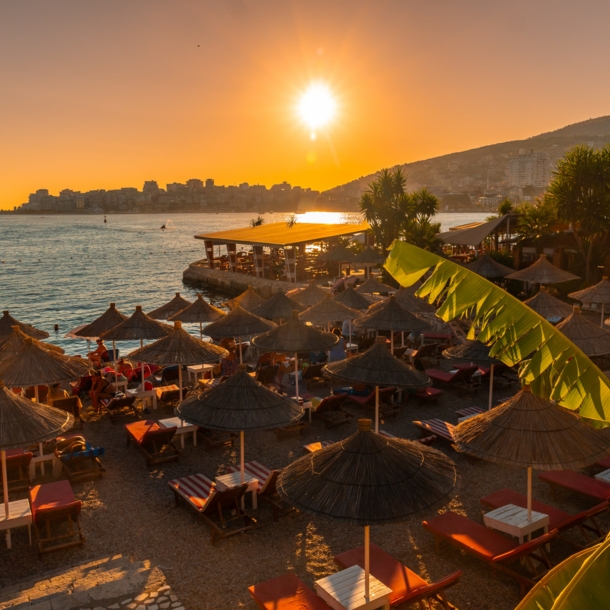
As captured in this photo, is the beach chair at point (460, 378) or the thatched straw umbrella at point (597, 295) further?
the thatched straw umbrella at point (597, 295)

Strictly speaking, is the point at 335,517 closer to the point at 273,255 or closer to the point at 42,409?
the point at 42,409

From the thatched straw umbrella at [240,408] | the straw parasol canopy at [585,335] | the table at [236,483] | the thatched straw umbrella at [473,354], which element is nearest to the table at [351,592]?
the thatched straw umbrella at [240,408]

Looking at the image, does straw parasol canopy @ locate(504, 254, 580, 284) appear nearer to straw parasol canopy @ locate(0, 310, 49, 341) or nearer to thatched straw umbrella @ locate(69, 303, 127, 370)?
thatched straw umbrella @ locate(69, 303, 127, 370)

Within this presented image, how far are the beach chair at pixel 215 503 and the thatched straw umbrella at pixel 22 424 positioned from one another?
2.06 m

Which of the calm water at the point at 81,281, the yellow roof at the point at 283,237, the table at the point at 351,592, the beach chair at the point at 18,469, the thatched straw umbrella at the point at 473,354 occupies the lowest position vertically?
the calm water at the point at 81,281

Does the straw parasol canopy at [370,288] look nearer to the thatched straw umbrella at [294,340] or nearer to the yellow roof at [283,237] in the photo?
the thatched straw umbrella at [294,340]

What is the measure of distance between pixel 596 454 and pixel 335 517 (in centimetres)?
329

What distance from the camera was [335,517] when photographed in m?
5.52

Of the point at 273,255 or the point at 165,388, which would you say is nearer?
the point at 165,388

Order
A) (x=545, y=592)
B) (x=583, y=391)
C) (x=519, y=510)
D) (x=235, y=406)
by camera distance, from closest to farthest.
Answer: (x=545, y=592)
(x=583, y=391)
(x=519, y=510)
(x=235, y=406)

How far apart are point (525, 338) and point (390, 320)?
30.4 ft

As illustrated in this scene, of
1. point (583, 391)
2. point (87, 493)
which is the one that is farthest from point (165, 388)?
point (583, 391)

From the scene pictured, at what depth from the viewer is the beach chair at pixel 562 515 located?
753cm

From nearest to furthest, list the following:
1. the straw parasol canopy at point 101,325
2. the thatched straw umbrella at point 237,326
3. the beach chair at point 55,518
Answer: the beach chair at point 55,518 < the thatched straw umbrella at point 237,326 < the straw parasol canopy at point 101,325
